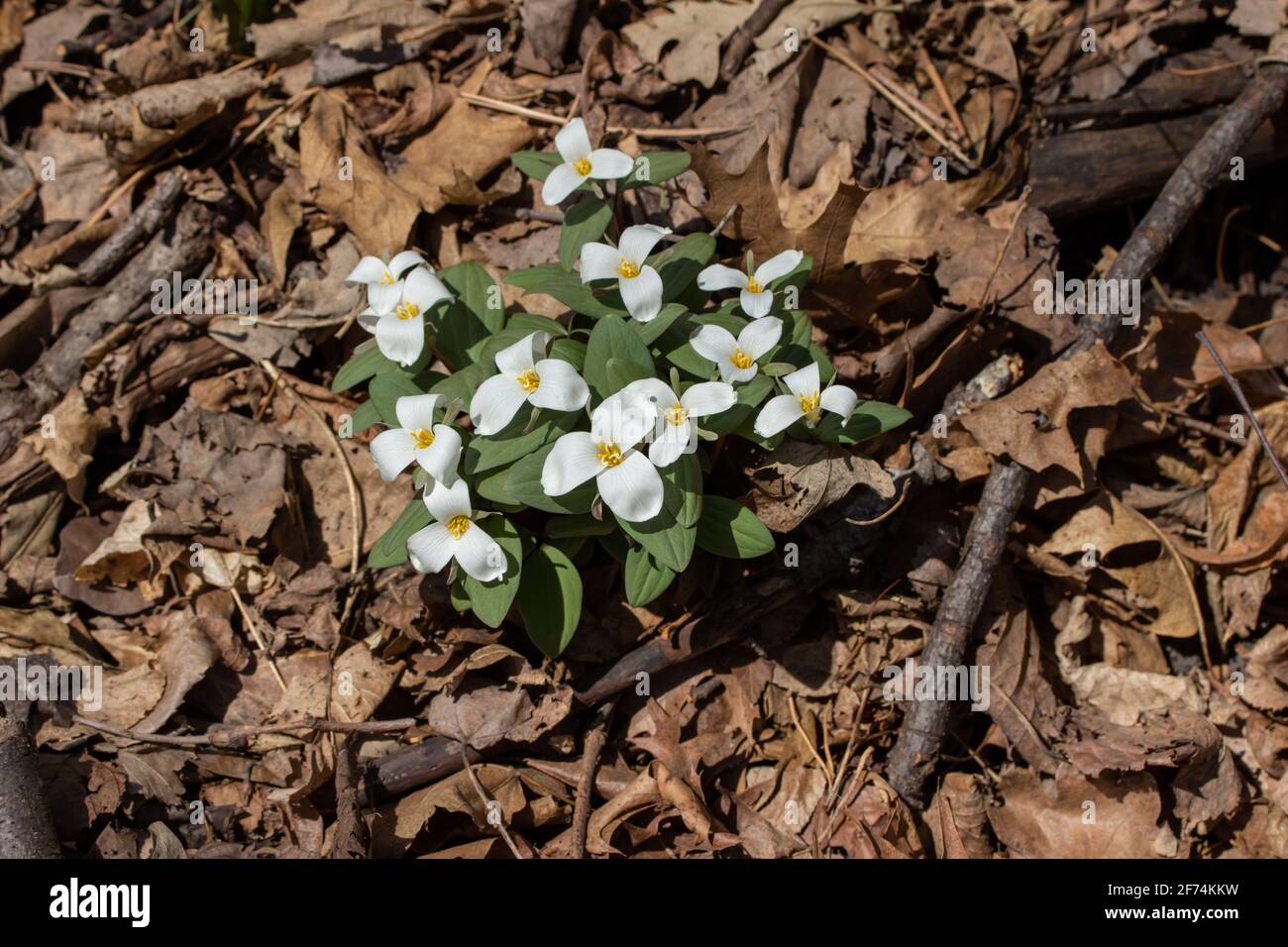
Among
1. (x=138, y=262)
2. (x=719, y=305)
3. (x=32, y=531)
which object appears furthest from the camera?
(x=138, y=262)

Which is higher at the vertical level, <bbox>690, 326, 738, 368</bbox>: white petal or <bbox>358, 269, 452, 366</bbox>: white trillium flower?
<bbox>690, 326, 738, 368</bbox>: white petal

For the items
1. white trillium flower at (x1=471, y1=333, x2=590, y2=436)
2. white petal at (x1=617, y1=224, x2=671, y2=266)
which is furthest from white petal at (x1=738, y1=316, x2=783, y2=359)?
white trillium flower at (x1=471, y1=333, x2=590, y2=436)

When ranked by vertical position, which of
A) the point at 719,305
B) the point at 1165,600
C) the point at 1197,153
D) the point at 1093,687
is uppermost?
the point at 1197,153

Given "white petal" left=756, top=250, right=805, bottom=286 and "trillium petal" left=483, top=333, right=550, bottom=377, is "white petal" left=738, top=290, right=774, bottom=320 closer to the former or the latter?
"white petal" left=756, top=250, right=805, bottom=286

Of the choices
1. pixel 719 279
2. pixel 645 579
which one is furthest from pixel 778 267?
pixel 645 579

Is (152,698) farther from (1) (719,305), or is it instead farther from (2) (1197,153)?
(2) (1197,153)

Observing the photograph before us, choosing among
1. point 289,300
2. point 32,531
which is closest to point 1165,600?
point 289,300

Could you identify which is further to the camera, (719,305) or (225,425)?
(225,425)
